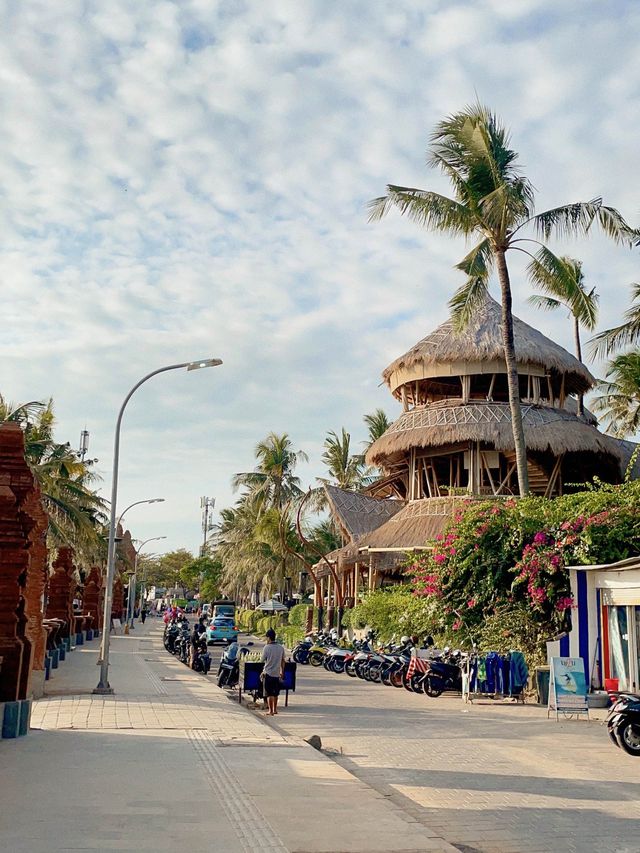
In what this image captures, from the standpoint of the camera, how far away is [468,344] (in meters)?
34.7

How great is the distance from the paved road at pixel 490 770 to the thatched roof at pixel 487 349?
19129mm

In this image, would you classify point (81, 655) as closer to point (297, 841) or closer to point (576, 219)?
point (576, 219)

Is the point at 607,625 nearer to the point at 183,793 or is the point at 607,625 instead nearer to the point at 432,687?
the point at 432,687

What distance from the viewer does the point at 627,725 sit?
11305 mm

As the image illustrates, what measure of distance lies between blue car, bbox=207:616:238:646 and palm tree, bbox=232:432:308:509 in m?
13.6

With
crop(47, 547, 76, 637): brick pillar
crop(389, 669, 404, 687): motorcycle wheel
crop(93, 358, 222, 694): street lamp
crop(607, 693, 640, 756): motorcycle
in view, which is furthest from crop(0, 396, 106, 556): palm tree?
crop(607, 693, 640, 756): motorcycle

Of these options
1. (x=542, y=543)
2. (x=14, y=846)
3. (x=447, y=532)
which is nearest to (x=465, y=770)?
(x=14, y=846)

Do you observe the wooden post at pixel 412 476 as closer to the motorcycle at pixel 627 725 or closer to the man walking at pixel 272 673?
the man walking at pixel 272 673

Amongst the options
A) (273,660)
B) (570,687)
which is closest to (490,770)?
(570,687)

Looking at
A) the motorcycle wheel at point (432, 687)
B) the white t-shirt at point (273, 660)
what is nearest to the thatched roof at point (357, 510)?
the motorcycle wheel at point (432, 687)

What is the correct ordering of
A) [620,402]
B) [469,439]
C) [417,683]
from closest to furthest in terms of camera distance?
[417,683]
[469,439]
[620,402]

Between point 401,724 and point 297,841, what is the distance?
8.55 meters

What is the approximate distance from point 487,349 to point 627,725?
79.0ft

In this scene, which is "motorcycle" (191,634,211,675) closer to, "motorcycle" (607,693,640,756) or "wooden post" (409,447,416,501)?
"wooden post" (409,447,416,501)
